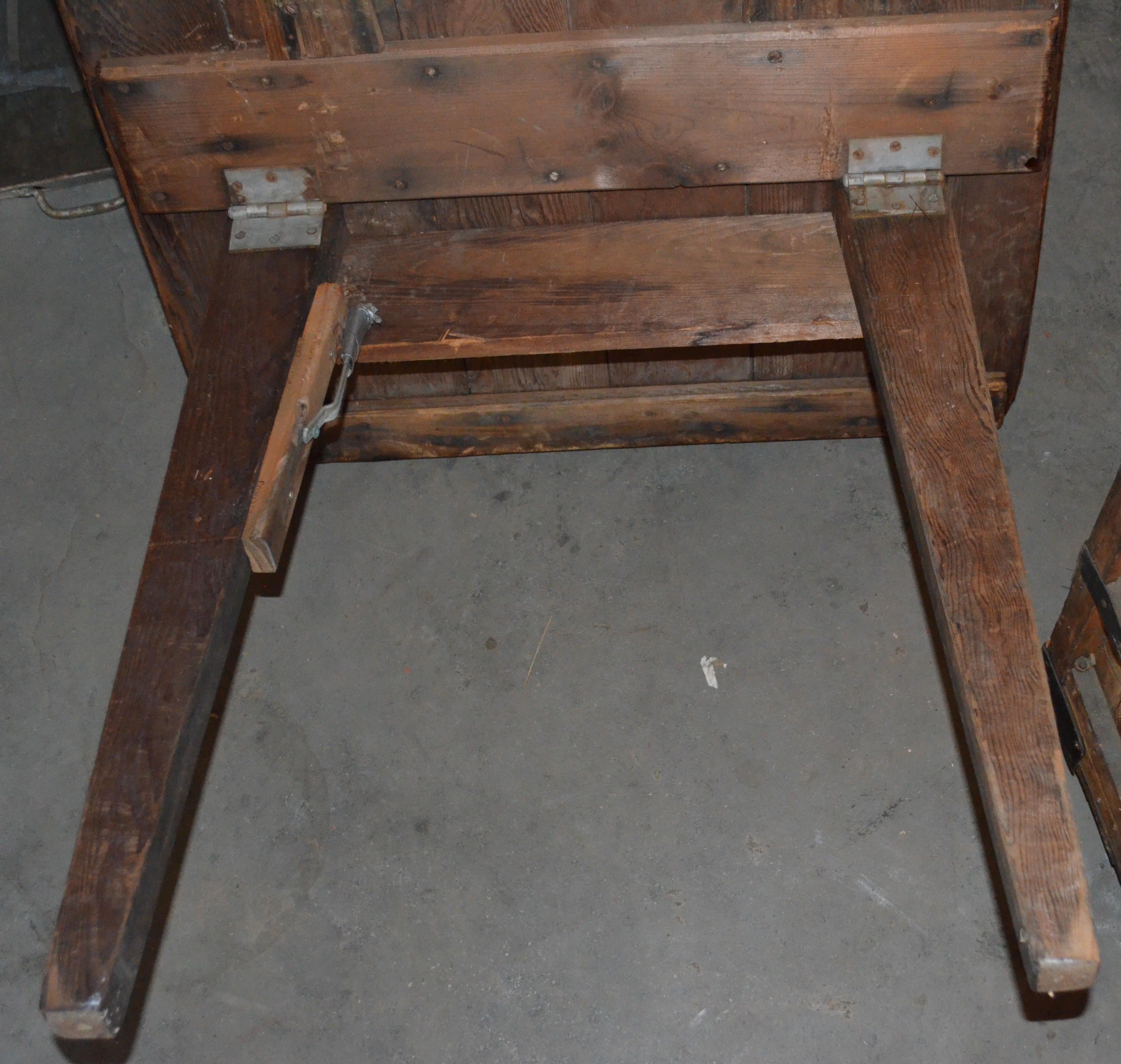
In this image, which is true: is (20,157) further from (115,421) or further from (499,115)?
(499,115)

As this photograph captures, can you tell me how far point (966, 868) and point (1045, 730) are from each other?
3.16ft

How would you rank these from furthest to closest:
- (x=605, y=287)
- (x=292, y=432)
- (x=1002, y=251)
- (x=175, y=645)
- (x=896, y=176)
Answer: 1. (x=1002, y=251)
2. (x=605, y=287)
3. (x=896, y=176)
4. (x=292, y=432)
5. (x=175, y=645)

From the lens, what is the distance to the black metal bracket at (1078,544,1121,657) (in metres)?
2.27

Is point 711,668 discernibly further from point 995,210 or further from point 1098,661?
point 995,210

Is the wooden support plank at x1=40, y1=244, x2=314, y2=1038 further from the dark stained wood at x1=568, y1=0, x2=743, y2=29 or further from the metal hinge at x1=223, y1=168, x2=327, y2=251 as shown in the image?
the dark stained wood at x1=568, y1=0, x2=743, y2=29

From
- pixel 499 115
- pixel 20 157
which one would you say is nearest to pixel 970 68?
pixel 499 115

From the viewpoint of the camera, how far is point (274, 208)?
236 cm

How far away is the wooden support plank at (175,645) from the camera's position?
1.60 metres

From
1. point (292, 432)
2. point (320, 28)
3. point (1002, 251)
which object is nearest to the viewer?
point (292, 432)

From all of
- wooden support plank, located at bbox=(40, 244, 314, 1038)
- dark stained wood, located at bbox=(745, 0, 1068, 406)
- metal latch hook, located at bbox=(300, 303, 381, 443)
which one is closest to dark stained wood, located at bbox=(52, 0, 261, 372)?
wooden support plank, located at bbox=(40, 244, 314, 1038)

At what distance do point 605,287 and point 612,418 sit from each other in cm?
58

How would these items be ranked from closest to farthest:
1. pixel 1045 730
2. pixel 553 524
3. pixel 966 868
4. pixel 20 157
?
1. pixel 1045 730
2. pixel 966 868
3. pixel 553 524
4. pixel 20 157

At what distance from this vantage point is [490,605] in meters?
2.98

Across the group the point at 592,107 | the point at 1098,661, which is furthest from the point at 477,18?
the point at 1098,661
